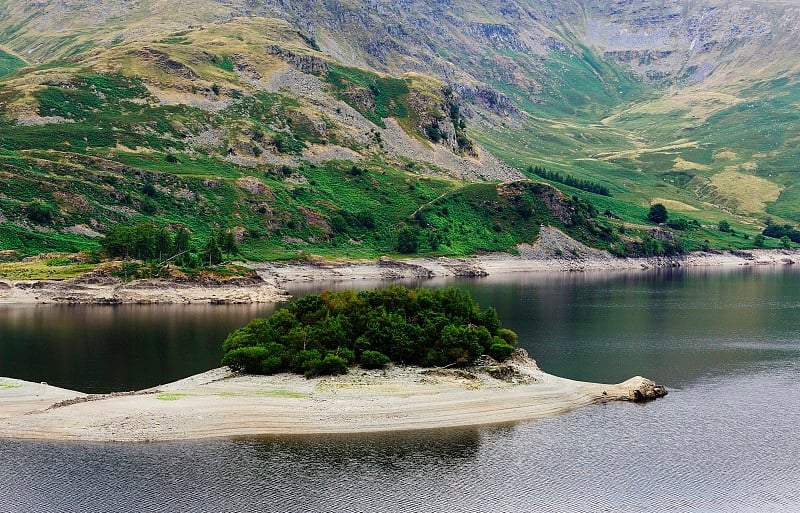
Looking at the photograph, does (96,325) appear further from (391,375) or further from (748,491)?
(748,491)

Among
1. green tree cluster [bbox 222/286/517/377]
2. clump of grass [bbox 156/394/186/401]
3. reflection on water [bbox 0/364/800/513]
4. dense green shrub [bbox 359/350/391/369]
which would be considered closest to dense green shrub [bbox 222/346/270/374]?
green tree cluster [bbox 222/286/517/377]

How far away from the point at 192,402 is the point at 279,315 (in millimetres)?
20947

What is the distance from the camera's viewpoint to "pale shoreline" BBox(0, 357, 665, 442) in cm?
6569

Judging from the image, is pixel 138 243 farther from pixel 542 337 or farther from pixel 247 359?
pixel 247 359

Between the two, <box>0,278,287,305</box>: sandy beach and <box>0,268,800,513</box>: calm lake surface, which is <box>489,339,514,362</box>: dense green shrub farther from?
<box>0,278,287,305</box>: sandy beach

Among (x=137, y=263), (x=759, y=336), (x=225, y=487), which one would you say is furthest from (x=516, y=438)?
(x=137, y=263)

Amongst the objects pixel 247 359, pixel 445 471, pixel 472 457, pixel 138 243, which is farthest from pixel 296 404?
pixel 138 243

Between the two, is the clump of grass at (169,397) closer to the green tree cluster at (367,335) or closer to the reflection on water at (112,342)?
the reflection on water at (112,342)

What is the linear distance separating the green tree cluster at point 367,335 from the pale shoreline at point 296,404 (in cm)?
209

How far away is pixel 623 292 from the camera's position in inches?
7254

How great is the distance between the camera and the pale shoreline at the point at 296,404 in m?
65.7

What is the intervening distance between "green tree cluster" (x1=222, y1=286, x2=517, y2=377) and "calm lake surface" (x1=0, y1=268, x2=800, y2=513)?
370 inches

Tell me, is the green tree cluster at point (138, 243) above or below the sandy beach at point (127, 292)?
above

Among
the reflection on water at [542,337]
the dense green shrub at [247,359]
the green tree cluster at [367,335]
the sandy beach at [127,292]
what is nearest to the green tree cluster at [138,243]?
the sandy beach at [127,292]
